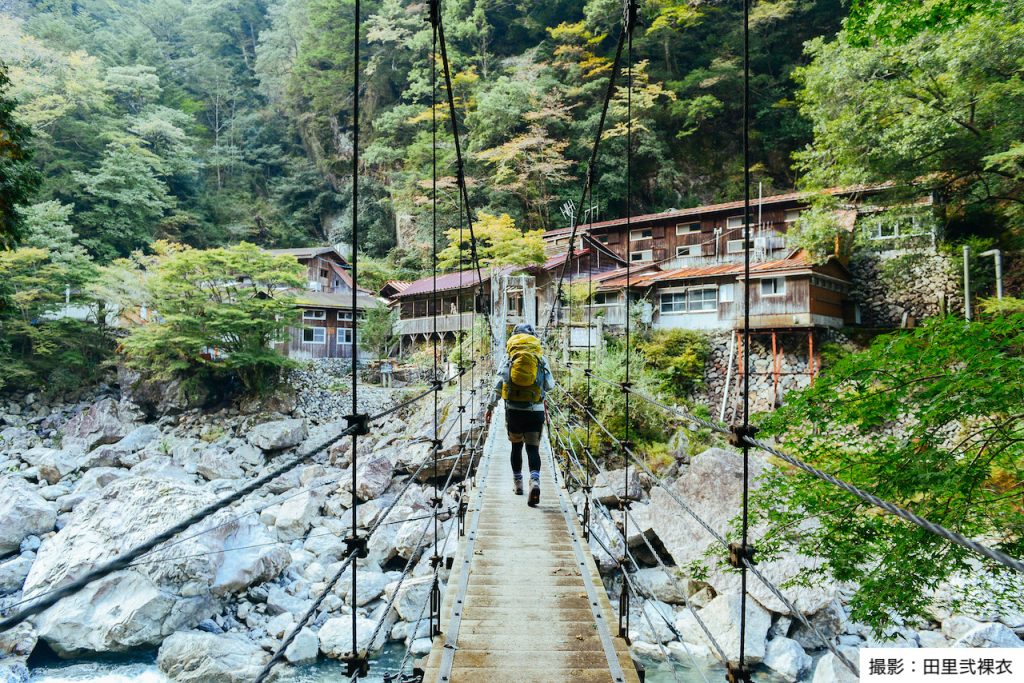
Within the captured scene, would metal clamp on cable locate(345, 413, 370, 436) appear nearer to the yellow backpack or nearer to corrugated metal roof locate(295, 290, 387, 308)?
the yellow backpack

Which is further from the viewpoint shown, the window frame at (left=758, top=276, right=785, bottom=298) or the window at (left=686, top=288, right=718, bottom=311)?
the window at (left=686, top=288, right=718, bottom=311)

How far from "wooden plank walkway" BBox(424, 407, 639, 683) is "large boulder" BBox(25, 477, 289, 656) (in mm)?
3418

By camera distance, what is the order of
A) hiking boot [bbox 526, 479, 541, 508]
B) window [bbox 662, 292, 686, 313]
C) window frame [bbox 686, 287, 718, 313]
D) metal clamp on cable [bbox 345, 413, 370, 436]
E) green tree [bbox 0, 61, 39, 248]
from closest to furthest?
metal clamp on cable [bbox 345, 413, 370, 436]
hiking boot [bbox 526, 479, 541, 508]
green tree [bbox 0, 61, 39, 248]
window frame [bbox 686, 287, 718, 313]
window [bbox 662, 292, 686, 313]

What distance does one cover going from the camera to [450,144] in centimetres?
1752

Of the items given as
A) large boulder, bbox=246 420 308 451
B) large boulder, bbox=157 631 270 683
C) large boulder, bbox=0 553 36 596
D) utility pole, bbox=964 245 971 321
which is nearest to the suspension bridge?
large boulder, bbox=157 631 270 683

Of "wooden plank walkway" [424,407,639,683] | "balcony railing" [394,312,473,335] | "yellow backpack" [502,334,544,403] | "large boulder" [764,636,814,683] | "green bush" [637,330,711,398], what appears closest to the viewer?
"wooden plank walkway" [424,407,639,683]

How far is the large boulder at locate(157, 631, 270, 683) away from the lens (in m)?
4.68

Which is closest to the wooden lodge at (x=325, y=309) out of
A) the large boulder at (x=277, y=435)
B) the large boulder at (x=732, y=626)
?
the large boulder at (x=277, y=435)

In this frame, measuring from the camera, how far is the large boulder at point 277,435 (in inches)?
459

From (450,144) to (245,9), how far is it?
2047 cm

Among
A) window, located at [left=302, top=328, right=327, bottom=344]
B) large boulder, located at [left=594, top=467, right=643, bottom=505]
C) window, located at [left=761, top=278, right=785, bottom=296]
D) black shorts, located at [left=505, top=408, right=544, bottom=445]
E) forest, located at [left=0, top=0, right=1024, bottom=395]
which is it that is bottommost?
large boulder, located at [left=594, top=467, right=643, bottom=505]

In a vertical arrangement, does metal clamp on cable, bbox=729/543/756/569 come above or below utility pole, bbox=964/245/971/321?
below

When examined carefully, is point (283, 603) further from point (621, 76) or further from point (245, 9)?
point (245, 9)

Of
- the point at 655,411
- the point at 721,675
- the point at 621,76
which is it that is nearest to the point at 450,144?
the point at 621,76
